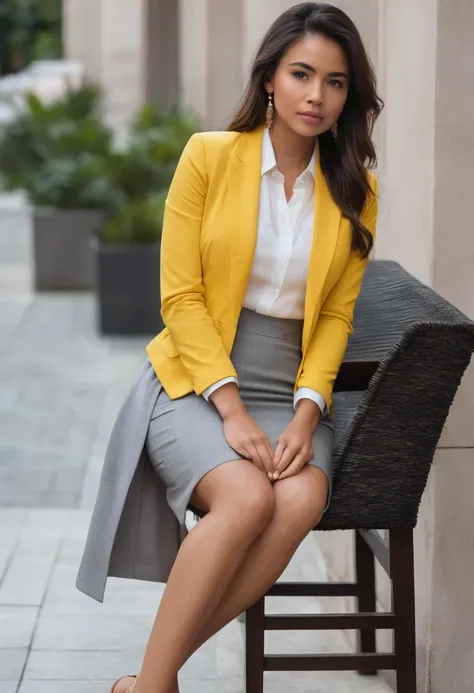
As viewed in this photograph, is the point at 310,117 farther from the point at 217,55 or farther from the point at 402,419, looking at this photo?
the point at 217,55

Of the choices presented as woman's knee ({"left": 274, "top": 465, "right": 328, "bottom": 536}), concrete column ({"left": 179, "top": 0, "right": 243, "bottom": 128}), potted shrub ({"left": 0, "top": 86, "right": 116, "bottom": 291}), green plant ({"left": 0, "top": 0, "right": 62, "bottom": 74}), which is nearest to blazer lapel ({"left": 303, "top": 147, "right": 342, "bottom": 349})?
woman's knee ({"left": 274, "top": 465, "right": 328, "bottom": 536})

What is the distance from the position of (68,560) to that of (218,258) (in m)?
2.21

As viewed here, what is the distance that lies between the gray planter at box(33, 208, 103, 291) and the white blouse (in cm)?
870

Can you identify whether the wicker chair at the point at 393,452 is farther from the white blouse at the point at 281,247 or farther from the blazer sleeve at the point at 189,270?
the blazer sleeve at the point at 189,270

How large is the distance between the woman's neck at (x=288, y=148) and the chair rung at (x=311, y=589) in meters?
1.07

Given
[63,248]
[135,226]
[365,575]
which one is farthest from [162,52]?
[365,575]

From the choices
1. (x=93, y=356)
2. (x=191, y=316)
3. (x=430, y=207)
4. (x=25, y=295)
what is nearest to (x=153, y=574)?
(x=191, y=316)

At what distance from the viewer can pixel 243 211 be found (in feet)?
10.5

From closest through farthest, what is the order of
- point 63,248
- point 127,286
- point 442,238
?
point 442,238 < point 127,286 < point 63,248

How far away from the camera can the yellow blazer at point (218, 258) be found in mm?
3176

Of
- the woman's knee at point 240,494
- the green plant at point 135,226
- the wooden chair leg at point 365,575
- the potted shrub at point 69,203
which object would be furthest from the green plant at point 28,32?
the woman's knee at point 240,494

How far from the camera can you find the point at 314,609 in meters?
4.53

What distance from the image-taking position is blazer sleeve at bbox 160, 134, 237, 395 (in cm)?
318

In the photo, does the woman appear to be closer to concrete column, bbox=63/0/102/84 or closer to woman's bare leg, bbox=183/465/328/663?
woman's bare leg, bbox=183/465/328/663
